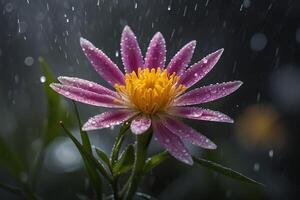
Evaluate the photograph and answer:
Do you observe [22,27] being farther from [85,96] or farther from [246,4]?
[85,96]

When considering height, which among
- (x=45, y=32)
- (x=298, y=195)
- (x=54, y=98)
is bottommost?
(x=298, y=195)

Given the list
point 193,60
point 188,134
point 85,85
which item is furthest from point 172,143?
point 193,60

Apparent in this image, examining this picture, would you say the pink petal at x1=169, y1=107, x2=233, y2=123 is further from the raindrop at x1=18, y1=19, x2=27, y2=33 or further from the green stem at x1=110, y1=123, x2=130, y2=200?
the raindrop at x1=18, y1=19, x2=27, y2=33

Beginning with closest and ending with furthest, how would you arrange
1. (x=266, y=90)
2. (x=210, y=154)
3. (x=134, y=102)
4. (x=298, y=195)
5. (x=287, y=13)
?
(x=134, y=102) → (x=210, y=154) → (x=298, y=195) → (x=266, y=90) → (x=287, y=13)

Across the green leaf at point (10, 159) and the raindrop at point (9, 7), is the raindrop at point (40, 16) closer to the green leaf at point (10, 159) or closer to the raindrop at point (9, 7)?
the raindrop at point (9, 7)

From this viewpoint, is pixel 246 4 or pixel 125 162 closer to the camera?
pixel 125 162

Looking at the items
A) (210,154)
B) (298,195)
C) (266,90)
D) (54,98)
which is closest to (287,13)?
(266,90)

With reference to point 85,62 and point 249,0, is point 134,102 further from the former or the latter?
point 249,0
